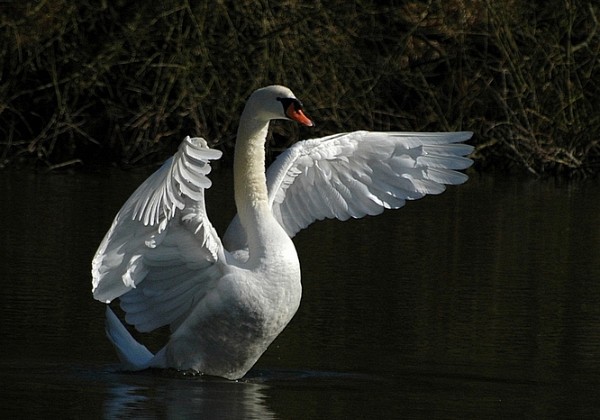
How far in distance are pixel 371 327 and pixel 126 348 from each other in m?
1.52

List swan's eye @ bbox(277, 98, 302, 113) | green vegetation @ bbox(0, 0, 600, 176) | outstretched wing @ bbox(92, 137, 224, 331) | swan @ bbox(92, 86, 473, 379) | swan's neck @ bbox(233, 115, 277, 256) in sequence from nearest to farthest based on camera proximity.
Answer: outstretched wing @ bbox(92, 137, 224, 331) < swan @ bbox(92, 86, 473, 379) < swan's neck @ bbox(233, 115, 277, 256) < swan's eye @ bbox(277, 98, 302, 113) < green vegetation @ bbox(0, 0, 600, 176)

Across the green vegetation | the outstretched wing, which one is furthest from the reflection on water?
the green vegetation

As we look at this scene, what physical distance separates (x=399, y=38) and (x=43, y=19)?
4078mm

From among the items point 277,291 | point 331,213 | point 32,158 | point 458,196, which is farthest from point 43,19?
point 277,291

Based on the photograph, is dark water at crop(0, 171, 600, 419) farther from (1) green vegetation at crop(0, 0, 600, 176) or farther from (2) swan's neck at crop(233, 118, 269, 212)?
(1) green vegetation at crop(0, 0, 600, 176)

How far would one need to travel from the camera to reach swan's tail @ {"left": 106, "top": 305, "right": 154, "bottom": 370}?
6.95 meters

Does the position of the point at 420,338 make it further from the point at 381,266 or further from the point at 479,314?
the point at 381,266

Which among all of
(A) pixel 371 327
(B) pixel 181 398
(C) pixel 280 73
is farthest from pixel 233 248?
(C) pixel 280 73

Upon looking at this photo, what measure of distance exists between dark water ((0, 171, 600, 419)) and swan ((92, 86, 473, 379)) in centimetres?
18

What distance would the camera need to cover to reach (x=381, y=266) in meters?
9.84

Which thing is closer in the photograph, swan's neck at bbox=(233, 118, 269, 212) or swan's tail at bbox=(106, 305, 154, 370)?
swan's tail at bbox=(106, 305, 154, 370)

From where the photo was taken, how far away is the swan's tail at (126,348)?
695cm

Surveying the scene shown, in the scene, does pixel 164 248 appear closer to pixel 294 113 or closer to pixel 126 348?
pixel 126 348

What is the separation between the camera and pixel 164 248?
22.4 feet
